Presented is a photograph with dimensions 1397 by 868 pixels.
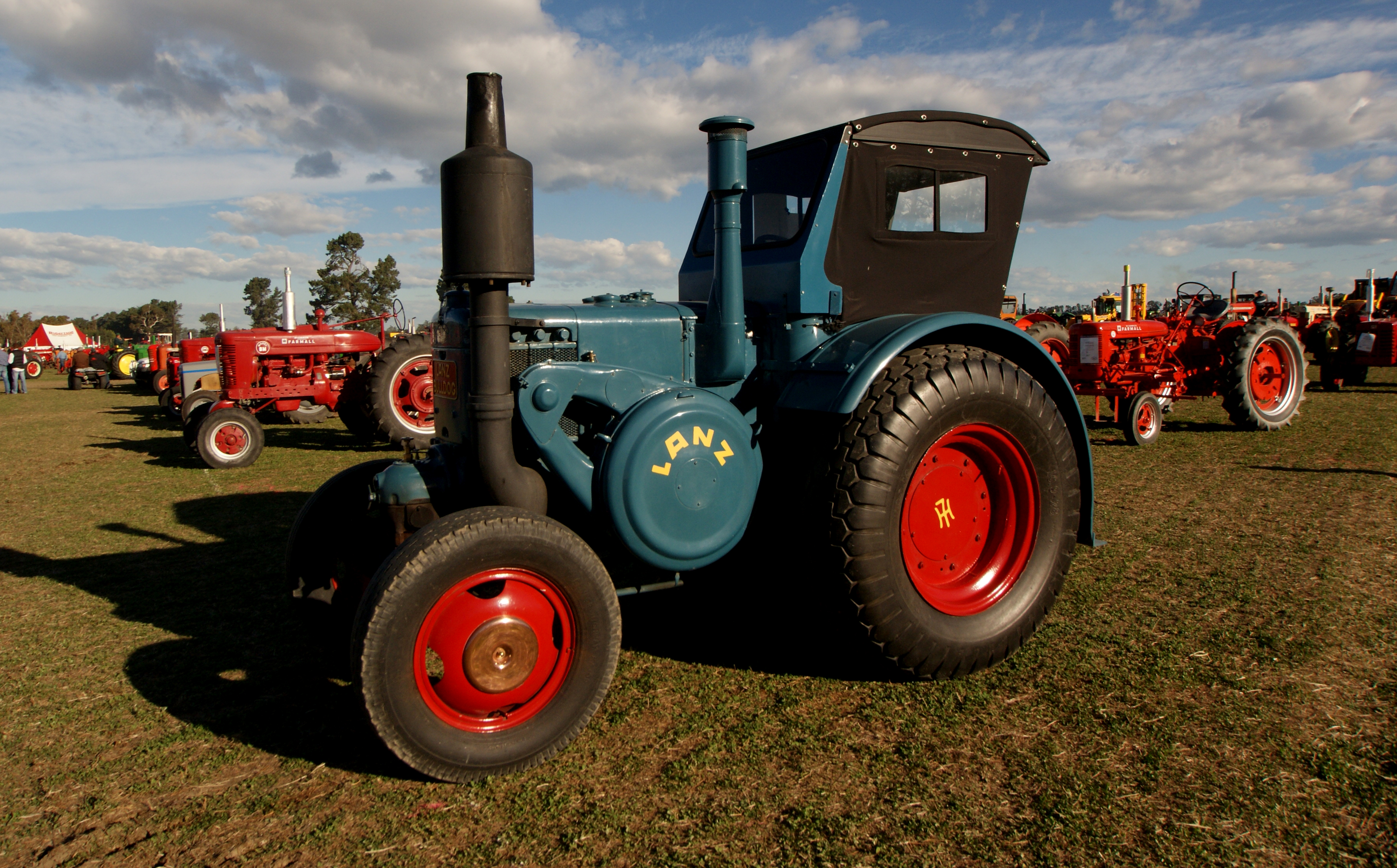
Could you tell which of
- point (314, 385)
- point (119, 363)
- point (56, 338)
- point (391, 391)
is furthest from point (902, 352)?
point (56, 338)

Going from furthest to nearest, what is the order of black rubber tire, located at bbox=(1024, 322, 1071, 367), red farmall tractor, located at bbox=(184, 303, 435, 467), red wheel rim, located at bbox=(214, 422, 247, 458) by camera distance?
1. black rubber tire, located at bbox=(1024, 322, 1071, 367)
2. red farmall tractor, located at bbox=(184, 303, 435, 467)
3. red wheel rim, located at bbox=(214, 422, 247, 458)

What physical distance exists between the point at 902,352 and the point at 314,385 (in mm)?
10000

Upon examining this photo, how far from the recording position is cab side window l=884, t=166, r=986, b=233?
3488mm

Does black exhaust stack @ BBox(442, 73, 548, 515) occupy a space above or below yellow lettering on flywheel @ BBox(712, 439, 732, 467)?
above

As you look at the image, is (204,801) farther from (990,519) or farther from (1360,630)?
(1360,630)

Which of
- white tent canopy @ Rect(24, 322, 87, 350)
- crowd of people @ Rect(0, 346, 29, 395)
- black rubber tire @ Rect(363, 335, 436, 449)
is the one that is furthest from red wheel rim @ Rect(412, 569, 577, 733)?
white tent canopy @ Rect(24, 322, 87, 350)

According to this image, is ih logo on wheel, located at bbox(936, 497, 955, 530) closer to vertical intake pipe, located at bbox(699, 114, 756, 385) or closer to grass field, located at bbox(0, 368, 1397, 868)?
grass field, located at bbox(0, 368, 1397, 868)

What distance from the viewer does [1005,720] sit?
9.10 feet

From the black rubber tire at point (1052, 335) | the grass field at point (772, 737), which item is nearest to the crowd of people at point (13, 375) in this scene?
the grass field at point (772, 737)

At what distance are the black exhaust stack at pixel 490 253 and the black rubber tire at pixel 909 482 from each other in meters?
1.14

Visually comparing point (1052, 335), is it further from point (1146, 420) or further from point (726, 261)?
point (726, 261)

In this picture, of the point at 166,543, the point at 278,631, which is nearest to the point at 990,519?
the point at 278,631

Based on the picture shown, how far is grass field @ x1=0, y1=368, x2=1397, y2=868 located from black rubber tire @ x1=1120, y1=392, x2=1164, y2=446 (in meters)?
3.82

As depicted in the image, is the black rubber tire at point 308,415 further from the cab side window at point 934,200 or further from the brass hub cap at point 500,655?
the brass hub cap at point 500,655
